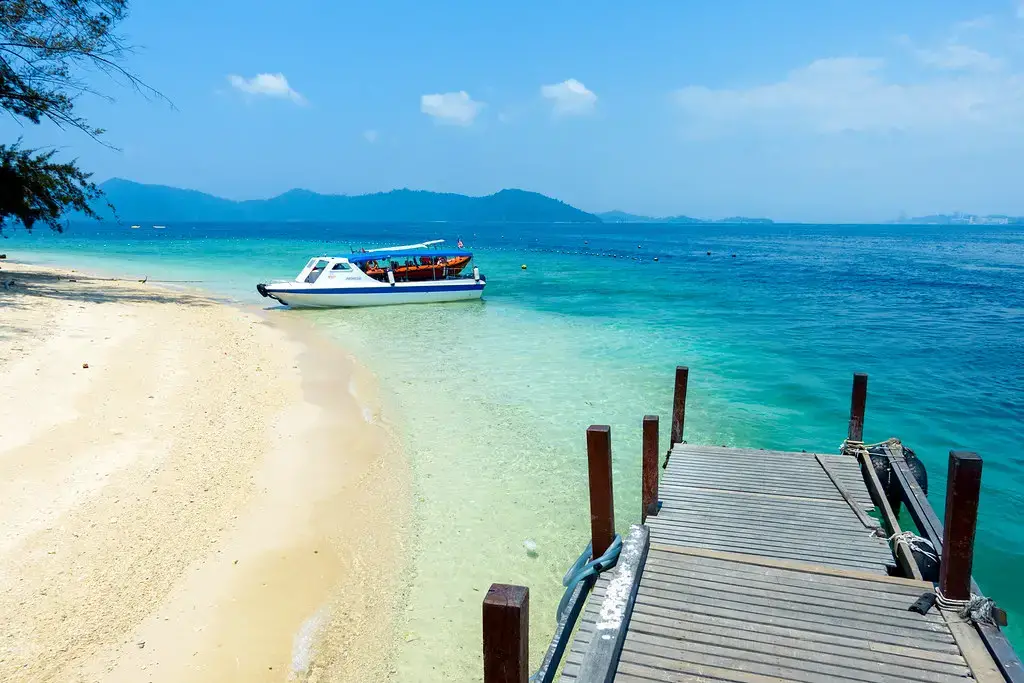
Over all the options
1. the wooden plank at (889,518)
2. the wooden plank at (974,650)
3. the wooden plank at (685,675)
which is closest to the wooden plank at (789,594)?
the wooden plank at (974,650)

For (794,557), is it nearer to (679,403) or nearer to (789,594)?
(789,594)

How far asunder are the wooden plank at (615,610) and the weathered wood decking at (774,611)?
7 centimetres

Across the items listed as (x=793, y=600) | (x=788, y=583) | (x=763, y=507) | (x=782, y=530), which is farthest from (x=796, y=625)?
(x=763, y=507)

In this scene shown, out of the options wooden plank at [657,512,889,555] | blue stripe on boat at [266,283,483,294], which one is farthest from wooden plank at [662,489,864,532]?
blue stripe on boat at [266,283,483,294]

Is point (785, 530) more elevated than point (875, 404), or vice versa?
point (785, 530)

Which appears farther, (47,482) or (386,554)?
(47,482)

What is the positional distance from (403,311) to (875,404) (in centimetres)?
1808

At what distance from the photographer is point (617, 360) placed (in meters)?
18.9

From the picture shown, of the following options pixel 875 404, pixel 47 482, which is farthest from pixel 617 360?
pixel 47 482

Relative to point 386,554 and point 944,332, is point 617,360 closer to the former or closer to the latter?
point 386,554

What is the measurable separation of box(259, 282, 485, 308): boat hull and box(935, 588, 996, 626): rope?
24258 millimetres

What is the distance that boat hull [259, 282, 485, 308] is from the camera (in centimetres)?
2598

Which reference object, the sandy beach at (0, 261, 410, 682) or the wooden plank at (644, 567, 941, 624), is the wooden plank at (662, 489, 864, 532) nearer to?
the wooden plank at (644, 567, 941, 624)

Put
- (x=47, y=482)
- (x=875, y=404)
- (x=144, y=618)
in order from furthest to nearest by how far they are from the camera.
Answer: (x=875, y=404)
(x=47, y=482)
(x=144, y=618)
